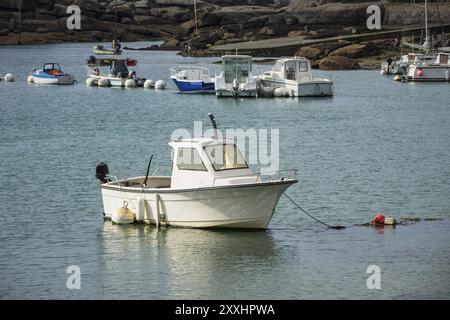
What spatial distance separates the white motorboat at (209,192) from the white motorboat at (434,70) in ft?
216

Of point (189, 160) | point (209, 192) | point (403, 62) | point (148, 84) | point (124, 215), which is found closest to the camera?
point (209, 192)

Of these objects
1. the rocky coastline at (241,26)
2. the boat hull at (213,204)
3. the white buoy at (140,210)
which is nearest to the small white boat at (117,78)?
the rocky coastline at (241,26)

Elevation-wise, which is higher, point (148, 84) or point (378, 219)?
point (148, 84)

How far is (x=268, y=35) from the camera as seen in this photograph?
140500mm

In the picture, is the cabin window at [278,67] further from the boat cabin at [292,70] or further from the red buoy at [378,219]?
the red buoy at [378,219]

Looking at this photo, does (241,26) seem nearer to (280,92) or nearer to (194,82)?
(194,82)

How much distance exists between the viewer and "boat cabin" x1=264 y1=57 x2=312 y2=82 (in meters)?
76.2

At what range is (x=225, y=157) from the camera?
29.9 m

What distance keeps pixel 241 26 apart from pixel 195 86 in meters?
64.2

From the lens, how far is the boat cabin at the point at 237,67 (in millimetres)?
76000

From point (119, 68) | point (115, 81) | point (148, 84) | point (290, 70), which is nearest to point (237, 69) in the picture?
point (290, 70)

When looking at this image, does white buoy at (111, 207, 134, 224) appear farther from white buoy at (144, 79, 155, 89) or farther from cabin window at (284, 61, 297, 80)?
white buoy at (144, 79, 155, 89)

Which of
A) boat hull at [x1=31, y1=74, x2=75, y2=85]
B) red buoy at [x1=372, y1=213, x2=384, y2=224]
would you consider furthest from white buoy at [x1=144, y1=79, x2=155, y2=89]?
red buoy at [x1=372, y1=213, x2=384, y2=224]
